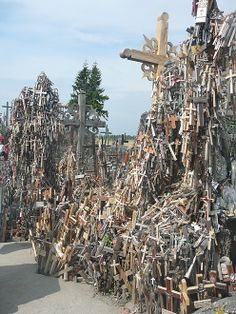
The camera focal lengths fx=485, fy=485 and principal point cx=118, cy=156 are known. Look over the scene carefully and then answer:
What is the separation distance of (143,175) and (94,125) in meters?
5.92

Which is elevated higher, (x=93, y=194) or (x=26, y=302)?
(x=93, y=194)

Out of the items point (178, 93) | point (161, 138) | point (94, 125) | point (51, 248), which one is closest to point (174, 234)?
point (161, 138)

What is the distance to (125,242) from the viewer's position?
6.68 metres

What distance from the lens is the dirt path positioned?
658 cm

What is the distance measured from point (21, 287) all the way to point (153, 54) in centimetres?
432

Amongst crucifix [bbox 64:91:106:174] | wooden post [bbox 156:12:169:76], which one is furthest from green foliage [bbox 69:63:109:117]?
wooden post [bbox 156:12:169:76]

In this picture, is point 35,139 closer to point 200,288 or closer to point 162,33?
point 162,33

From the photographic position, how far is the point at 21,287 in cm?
741

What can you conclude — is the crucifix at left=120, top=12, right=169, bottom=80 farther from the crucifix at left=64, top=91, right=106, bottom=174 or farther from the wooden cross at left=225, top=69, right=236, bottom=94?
the crucifix at left=64, top=91, right=106, bottom=174

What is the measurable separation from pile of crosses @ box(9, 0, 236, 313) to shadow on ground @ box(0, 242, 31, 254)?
2.05 metres

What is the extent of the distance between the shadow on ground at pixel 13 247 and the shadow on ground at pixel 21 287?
146cm

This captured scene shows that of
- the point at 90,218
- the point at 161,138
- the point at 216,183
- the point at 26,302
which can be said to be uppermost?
the point at 161,138

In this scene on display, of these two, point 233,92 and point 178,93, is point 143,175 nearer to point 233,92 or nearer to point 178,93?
point 178,93

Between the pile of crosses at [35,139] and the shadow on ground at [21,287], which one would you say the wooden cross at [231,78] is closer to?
the shadow on ground at [21,287]
